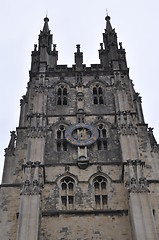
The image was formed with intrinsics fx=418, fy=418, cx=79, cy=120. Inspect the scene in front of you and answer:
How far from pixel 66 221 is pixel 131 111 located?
1063cm

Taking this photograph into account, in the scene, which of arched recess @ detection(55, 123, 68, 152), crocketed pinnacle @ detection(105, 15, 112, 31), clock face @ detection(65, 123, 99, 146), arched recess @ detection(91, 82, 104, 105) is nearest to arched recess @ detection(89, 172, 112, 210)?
clock face @ detection(65, 123, 99, 146)

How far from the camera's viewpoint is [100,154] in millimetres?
26656

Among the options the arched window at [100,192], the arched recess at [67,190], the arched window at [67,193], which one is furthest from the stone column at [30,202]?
the arched window at [100,192]

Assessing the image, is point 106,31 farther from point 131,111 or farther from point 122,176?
point 122,176

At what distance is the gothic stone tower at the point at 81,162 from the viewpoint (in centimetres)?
2194

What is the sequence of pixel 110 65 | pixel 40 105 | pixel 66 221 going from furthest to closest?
1. pixel 110 65
2. pixel 40 105
3. pixel 66 221

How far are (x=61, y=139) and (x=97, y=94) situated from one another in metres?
6.27

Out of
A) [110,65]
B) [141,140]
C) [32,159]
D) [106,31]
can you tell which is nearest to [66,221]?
[32,159]

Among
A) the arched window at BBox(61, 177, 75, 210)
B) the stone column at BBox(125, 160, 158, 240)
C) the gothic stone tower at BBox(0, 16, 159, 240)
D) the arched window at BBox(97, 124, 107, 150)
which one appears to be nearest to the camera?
the stone column at BBox(125, 160, 158, 240)

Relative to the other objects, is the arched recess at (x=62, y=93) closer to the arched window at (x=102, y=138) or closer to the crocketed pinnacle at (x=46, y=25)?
the arched window at (x=102, y=138)

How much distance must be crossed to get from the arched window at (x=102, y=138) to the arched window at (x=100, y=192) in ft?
9.42

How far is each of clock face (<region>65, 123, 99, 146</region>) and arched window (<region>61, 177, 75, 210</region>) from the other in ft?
10.1

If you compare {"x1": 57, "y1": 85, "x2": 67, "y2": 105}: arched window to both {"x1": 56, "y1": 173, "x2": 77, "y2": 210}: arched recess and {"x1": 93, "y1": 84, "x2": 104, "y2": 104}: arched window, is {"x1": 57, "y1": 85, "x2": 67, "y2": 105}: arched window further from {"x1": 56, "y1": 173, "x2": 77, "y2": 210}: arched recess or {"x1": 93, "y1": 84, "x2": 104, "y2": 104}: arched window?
{"x1": 56, "y1": 173, "x2": 77, "y2": 210}: arched recess

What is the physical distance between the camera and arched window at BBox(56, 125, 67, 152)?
1076 inches
